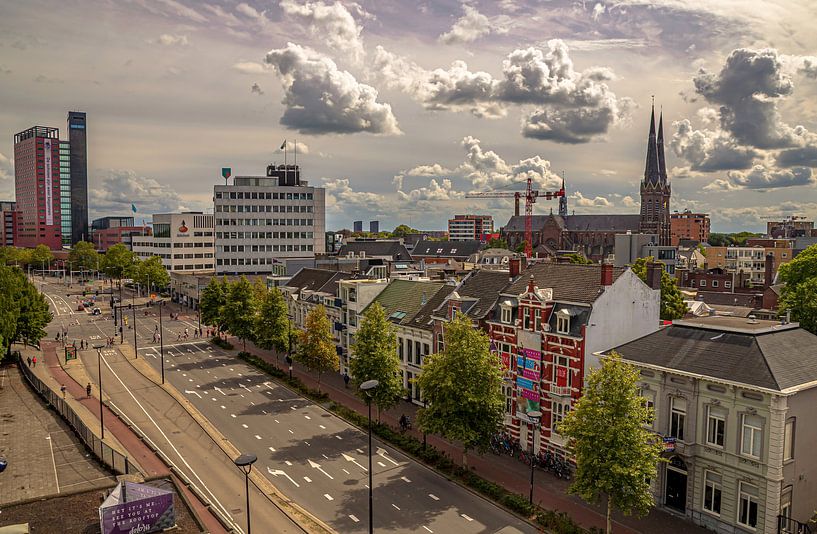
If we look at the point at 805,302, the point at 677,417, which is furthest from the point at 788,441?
the point at 805,302

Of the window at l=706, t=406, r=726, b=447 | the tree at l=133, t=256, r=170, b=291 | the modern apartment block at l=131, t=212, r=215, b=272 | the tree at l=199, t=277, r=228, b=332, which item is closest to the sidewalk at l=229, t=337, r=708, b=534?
the window at l=706, t=406, r=726, b=447

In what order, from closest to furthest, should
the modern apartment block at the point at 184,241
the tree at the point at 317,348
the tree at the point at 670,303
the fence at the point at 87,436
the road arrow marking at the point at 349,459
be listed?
the fence at the point at 87,436
the road arrow marking at the point at 349,459
the tree at the point at 317,348
the tree at the point at 670,303
the modern apartment block at the point at 184,241

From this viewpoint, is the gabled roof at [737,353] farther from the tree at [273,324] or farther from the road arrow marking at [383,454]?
Answer: the tree at [273,324]

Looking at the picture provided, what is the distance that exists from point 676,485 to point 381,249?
144 m

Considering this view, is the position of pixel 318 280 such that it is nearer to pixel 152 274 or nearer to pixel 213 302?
pixel 213 302

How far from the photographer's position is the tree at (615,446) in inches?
1330

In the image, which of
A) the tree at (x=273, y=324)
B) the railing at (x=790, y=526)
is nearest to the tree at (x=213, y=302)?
the tree at (x=273, y=324)

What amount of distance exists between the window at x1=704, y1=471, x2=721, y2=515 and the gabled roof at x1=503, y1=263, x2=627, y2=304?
14.8m

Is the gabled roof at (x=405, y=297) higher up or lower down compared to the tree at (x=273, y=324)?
higher up

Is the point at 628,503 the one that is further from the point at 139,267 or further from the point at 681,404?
the point at 139,267

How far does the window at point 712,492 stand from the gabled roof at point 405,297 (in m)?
34.4

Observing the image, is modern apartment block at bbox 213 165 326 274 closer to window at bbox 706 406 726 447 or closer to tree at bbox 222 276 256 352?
tree at bbox 222 276 256 352

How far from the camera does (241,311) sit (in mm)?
87125

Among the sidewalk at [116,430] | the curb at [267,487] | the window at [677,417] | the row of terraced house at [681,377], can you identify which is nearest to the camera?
the row of terraced house at [681,377]
